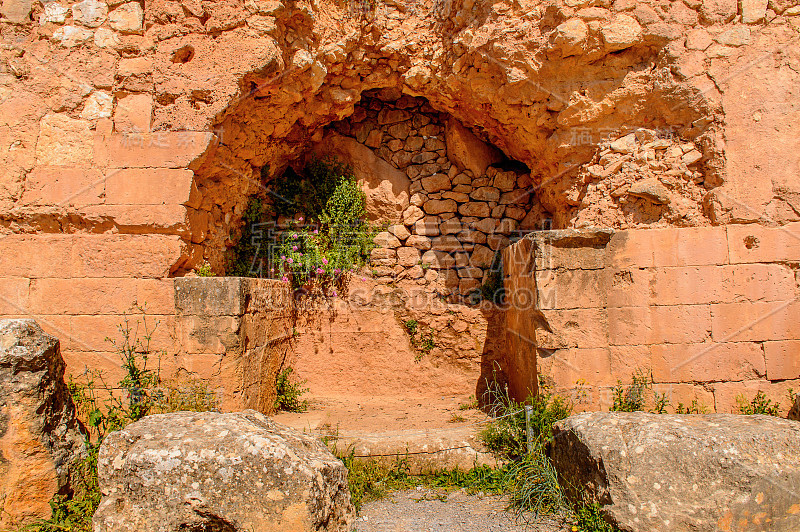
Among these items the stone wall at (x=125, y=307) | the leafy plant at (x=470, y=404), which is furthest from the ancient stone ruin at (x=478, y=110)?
the leafy plant at (x=470, y=404)

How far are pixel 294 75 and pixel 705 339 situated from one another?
4.64m

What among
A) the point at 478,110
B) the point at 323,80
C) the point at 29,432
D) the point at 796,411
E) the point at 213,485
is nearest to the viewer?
the point at 213,485

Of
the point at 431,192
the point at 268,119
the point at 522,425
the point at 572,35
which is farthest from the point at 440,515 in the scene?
the point at 572,35

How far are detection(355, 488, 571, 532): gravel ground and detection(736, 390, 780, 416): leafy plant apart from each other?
2.09 m

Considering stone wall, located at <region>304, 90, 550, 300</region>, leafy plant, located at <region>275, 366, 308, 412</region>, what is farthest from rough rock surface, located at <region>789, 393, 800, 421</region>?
leafy plant, located at <region>275, 366, 308, 412</region>

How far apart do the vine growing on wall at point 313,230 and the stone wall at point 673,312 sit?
270 centimetres

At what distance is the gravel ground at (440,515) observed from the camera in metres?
3.29

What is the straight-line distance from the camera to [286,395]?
→ 538 cm

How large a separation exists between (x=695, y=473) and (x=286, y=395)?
3894 millimetres

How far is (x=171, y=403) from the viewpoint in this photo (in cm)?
402

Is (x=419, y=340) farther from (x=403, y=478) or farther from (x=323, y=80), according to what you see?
(x=323, y=80)

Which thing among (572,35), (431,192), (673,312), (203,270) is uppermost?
(572,35)

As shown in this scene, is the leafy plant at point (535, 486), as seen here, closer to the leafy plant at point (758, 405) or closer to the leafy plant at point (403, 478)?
the leafy plant at point (403, 478)

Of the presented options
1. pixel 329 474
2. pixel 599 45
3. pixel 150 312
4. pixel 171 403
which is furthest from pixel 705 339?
Result: pixel 150 312
